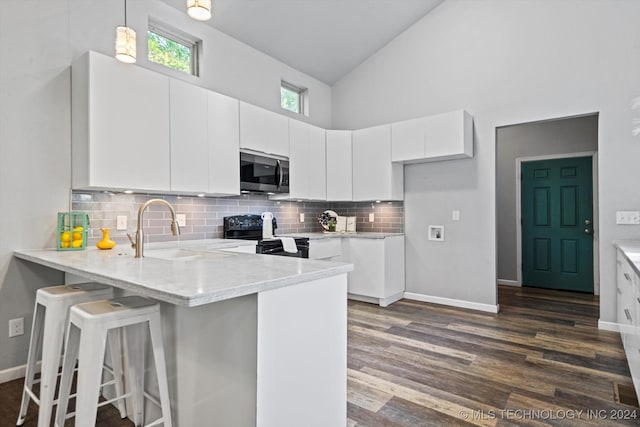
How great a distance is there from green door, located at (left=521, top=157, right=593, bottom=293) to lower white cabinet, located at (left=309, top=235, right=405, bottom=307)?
7.80ft

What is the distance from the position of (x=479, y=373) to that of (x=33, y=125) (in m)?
3.69

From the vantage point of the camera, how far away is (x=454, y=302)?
4.43 metres

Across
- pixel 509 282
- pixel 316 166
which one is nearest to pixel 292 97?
pixel 316 166

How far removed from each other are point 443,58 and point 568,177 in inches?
105

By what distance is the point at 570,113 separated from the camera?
3.73m

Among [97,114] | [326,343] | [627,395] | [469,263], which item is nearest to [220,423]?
[326,343]

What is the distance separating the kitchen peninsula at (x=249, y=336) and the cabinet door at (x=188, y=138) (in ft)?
4.78

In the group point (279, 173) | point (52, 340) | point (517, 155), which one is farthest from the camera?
point (517, 155)

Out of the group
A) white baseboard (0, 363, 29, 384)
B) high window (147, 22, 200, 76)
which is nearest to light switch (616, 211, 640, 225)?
high window (147, 22, 200, 76)

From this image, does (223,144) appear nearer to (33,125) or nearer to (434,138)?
(33,125)

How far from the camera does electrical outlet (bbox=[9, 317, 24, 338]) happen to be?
2564mm

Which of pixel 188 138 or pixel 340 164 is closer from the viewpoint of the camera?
pixel 188 138

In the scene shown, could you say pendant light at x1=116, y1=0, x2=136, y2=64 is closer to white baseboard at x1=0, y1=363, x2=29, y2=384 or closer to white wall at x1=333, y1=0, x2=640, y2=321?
white baseboard at x1=0, y1=363, x2=29, y2=384

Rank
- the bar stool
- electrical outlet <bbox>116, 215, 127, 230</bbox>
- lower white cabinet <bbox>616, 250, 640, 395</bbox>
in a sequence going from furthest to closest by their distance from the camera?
electrical outlet <bbox>116, 215, 127, 230</bbox>
lower white cabinet <bbox>616, 250, 640, 395</bbox>
the bar stool
